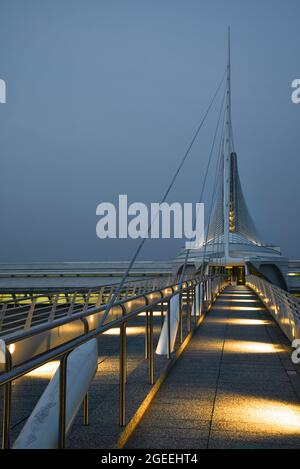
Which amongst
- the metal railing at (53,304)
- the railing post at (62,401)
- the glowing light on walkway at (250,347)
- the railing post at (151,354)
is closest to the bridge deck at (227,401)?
the glowing light on walkway at (250,347)

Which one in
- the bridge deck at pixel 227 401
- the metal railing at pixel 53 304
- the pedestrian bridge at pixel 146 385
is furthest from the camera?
the metal railing at pixel 53 304

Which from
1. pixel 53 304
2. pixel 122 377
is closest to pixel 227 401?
pixel 122 377

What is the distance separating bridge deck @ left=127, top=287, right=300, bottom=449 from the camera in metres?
4.54

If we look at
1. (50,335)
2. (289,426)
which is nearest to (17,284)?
(50,335)

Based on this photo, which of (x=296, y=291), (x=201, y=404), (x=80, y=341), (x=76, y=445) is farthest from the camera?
(x=296, y=291)

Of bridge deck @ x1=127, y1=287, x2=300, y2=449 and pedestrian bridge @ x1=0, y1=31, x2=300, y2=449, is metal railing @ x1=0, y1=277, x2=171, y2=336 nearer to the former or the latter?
pedestrian bridge @ x1=0, y1=31, x2=300, y2=449

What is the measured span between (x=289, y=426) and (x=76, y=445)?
2037 millimetres

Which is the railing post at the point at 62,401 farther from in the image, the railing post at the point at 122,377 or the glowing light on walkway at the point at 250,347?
the glowing light on walkway at the point at 250,347

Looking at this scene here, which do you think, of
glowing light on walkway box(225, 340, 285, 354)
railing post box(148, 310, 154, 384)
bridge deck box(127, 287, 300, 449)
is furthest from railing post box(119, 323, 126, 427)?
glowing light on walkway box(225, 340, 285, 354)

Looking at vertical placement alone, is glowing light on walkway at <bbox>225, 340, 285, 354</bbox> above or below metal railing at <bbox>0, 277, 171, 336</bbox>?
below

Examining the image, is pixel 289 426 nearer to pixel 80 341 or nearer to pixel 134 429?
pixel 134 429

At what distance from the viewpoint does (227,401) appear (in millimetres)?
5891

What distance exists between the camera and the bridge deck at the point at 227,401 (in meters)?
4.54
